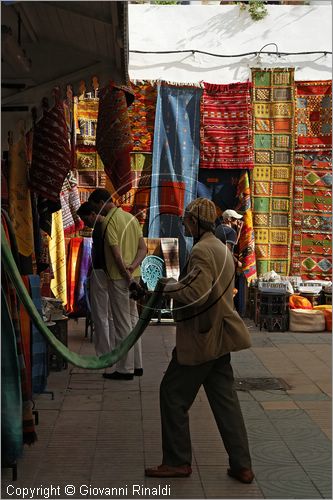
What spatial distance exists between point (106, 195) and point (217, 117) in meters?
4.81

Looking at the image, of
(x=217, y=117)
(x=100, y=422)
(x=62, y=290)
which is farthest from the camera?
(x=217, y=117)

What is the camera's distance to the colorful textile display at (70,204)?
31.4 feet

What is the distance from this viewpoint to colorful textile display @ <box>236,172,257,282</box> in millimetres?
10984

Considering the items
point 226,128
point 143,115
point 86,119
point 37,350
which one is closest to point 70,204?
point 86,119

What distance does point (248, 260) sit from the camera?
Result: 36.4ft

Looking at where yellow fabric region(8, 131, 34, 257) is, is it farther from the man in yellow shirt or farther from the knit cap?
the knit cap

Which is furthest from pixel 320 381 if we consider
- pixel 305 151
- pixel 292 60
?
pixel 292 60

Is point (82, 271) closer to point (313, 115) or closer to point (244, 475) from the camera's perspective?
point (313, 115)

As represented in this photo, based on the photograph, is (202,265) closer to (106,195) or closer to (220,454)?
(220,454)

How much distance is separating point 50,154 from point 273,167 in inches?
228

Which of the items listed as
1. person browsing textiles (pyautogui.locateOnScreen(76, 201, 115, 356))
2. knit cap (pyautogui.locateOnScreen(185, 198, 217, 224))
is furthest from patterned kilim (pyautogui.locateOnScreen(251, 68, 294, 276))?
knit cap (pyautogui.locateOnScreen(185, 198, 217, 224))

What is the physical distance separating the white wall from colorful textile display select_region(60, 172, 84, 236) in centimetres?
241

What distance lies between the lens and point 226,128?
10961 millimetres

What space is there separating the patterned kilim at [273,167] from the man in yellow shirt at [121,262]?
4.74m
